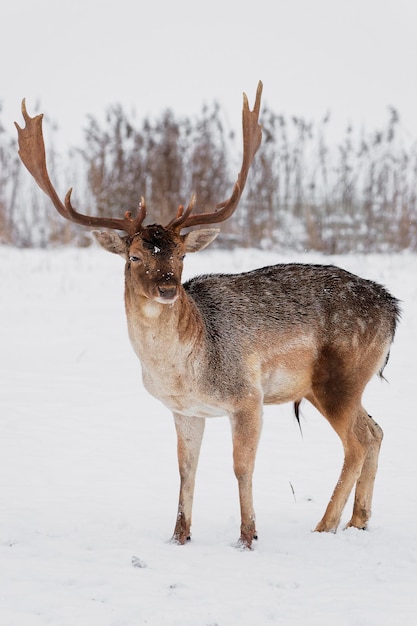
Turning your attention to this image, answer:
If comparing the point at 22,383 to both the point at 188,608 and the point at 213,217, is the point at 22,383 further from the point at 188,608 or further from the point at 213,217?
the point at 188,608

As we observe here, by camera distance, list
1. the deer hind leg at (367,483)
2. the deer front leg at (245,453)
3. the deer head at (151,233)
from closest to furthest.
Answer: the deer head at (151,233) → the deer front leg at (245,453) → the deer hind leg at (367,483)

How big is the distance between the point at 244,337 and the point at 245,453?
2.46 feet

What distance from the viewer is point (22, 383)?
912 centimetres

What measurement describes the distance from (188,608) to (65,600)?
60 centimetres

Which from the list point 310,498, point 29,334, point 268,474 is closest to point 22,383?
point 29,334

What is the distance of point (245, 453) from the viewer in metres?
5.29

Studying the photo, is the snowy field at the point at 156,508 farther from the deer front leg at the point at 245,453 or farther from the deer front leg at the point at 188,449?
the deer front leg at the point at 188,449

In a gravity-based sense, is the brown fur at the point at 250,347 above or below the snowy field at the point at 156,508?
above

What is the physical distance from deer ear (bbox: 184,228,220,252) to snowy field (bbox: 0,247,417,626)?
183cm

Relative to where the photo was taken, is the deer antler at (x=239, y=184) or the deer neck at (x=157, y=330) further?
the deer antler at (x=239, y=184)

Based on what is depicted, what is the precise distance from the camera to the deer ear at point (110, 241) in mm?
5324

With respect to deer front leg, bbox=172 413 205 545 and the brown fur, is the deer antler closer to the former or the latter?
the brown fur

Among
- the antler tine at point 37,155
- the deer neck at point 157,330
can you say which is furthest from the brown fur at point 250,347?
the antler tine at point 37,155

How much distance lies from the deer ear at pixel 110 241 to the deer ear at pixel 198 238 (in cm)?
40
